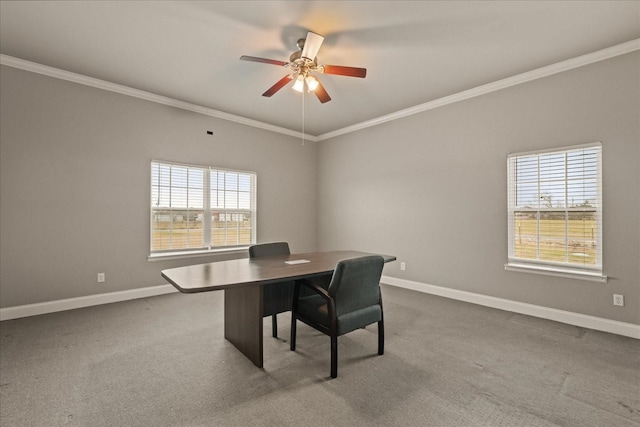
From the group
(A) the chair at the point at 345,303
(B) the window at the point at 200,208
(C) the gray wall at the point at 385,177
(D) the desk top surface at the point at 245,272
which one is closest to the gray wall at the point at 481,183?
(C) the gray wall at the point at 385,177

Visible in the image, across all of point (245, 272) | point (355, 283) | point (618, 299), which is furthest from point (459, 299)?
point (245, 272)

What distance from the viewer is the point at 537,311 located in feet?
11.1

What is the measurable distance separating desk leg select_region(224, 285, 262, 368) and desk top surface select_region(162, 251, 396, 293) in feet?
0.41

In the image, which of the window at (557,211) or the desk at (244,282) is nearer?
the desk at (244,282)

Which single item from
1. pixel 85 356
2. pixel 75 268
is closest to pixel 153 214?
pixel 75 268

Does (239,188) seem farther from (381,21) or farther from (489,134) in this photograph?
(489,134)

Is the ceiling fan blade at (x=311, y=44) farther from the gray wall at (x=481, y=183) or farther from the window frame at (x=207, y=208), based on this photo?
the window frame at (x=207, y=208)

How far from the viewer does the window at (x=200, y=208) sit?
14.0 feet

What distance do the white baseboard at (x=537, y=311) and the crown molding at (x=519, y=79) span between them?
2.72m

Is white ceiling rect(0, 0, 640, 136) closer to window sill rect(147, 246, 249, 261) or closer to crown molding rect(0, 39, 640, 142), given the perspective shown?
crown molding rect(0, 39, 640, 142)

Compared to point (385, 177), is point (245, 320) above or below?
below

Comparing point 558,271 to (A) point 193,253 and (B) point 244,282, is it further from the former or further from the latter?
(A) point 193,253

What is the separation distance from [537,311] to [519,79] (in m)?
2.81

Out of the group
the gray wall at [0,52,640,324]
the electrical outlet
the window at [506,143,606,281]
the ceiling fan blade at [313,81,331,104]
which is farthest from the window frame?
the electrical outlet
